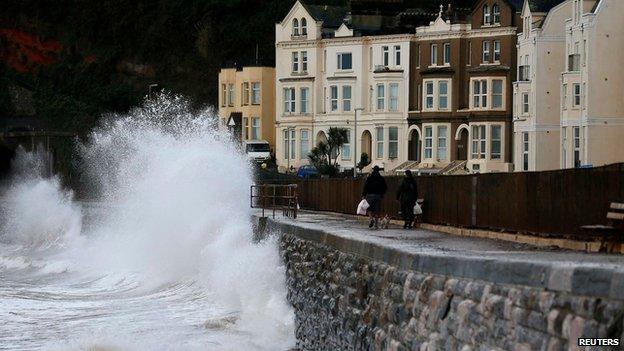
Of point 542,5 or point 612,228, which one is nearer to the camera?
point 612,228

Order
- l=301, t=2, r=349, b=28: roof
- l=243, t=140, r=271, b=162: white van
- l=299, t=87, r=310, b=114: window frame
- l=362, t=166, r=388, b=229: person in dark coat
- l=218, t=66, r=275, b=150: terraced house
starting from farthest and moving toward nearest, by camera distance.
→ l=218, t=66, r=275, b=150: terraced house < l=301, t=2, r=349, b=28: roof < l=299, t=87, r=310, b=114: window frame < l=243, t=140, r=271, b=162: white van < l=362, t=166, r=388, b=229: person in dark coat

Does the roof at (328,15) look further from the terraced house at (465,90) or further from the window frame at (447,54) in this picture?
the window frame at (447,54)

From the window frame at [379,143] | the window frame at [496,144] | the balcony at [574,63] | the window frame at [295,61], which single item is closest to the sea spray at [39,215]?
the window frame at [295,61]

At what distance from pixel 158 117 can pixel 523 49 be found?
3236 centimetres

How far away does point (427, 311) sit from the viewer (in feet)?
48.7

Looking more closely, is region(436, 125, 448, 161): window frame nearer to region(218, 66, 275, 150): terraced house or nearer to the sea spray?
region(218, 66, 275, 150): terraced house

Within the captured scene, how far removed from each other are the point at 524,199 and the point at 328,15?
5703 cm

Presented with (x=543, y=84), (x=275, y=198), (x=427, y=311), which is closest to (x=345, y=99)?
(x=543, y=84)

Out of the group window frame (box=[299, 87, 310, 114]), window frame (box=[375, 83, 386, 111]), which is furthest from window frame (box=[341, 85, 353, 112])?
window frame (box=[299, 87, 310, 114])

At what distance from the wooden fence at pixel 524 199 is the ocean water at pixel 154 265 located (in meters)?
3.25

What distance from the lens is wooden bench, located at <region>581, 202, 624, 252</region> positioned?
63.2 feet

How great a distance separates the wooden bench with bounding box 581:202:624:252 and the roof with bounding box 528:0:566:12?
4239 centimetres

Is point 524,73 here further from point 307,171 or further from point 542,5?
point 307,171

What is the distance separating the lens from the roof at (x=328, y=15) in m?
80.0
